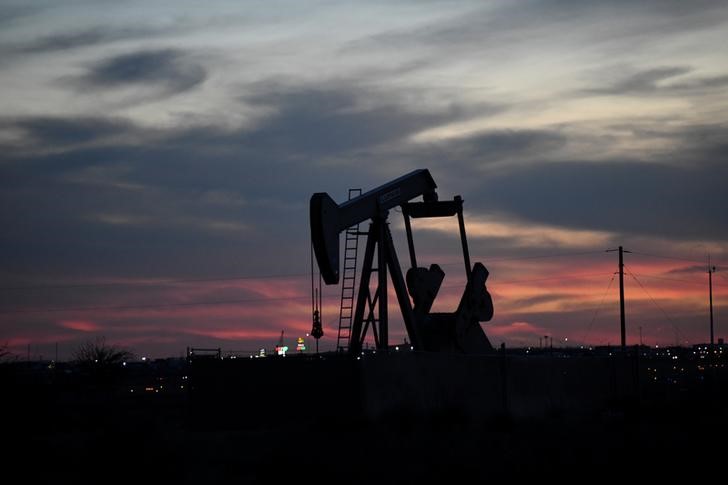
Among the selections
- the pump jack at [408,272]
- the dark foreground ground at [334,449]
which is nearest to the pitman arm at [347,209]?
the pump jack at [408,272]

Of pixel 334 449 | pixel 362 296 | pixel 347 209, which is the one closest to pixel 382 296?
pixel 362 296

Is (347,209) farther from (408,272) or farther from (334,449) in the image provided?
(334,449)

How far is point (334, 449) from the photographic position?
20188 millimetres

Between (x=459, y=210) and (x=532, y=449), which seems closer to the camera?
(x=532, y=449)

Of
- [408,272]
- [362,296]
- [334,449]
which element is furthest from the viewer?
[408,272]

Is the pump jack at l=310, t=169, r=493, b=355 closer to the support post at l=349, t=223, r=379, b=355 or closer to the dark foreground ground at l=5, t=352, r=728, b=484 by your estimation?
the support post at l=349, t=223, r=379, b=355

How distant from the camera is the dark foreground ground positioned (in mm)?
17688

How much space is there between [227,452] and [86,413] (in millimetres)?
5938

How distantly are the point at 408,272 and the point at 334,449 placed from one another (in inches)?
576

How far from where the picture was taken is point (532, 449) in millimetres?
20625

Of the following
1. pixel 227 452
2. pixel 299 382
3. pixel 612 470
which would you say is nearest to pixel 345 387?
pixel 299 382

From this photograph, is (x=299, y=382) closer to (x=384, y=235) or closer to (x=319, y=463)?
(x=384, y=235)

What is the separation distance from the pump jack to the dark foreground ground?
4.05 m

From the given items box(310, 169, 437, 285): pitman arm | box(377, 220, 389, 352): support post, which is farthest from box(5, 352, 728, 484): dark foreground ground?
box(377, 220, 389, 352): support post
